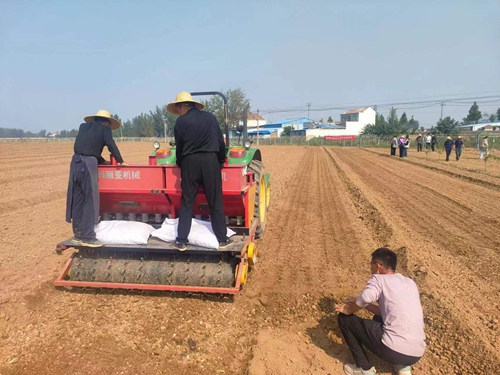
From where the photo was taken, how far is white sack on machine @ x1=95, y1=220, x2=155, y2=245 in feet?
13.5

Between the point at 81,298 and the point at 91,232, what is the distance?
0.71m

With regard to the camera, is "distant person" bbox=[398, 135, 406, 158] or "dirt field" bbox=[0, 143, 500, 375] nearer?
"dirt field" bbox=[0, 143, 500, 375]

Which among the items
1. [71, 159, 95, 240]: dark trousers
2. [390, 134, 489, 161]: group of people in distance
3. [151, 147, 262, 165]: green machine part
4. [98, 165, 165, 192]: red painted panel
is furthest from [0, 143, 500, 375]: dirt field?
[390, 134, 489, 161]: group of people in distance

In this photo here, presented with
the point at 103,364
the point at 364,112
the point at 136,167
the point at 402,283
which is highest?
the point at 364,112

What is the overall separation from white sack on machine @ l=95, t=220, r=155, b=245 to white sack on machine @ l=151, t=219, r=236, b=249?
0.52 ft

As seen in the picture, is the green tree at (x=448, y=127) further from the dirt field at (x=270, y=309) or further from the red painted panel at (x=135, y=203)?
the red painted panel at (x=135, y=203)

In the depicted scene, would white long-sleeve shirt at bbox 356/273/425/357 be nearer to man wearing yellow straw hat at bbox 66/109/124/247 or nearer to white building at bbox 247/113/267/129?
man wearing yellow straw hat at bbox 66/109/124/247

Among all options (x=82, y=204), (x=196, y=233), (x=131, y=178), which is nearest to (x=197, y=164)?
(x=196, y=233)

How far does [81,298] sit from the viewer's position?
4055 mm

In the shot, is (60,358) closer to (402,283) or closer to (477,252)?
(402,283)

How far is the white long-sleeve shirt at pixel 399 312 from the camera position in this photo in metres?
2.73

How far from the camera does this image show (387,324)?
281 centimetres

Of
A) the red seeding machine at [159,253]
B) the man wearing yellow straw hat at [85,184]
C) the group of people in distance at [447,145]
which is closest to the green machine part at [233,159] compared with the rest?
the red seeding machine at [159,253]

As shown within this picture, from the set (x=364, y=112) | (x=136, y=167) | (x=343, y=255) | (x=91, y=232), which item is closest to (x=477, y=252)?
(x=343, y=255)
